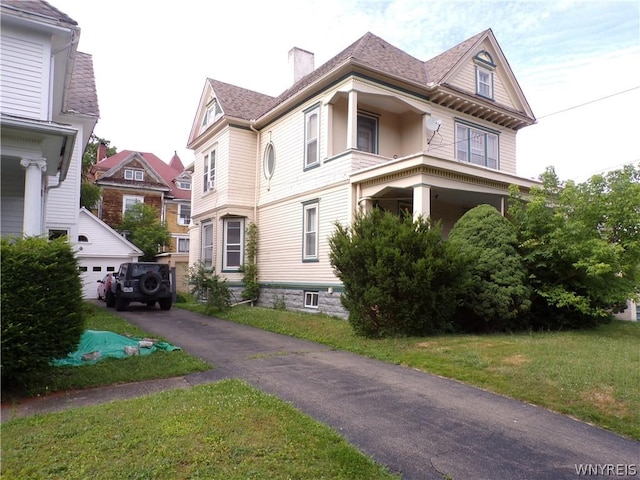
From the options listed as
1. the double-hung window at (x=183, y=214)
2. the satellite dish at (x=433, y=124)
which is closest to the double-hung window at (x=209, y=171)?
the satellite dish at (x=433, y=124)

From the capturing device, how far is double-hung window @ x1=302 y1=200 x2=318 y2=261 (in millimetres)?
14898

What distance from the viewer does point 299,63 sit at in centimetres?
1958

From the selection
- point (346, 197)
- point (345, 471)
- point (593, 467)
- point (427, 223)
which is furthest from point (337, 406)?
point (346, 197)

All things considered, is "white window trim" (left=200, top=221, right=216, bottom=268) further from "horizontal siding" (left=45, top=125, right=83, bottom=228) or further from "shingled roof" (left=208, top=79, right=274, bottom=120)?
"horizontal siding" (left=45, top=125, right=83, bottom=228)

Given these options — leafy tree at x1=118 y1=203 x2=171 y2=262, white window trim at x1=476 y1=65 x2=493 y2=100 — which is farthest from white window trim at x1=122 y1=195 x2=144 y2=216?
white window trim at x1=476 y1=65 x2=493 y2=100

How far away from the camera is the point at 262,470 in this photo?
11.7 feet

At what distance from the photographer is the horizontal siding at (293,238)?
45.8ft

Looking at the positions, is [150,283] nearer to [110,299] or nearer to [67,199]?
[110,299]

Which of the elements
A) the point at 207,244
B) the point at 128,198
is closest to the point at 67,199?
the point at 207,244

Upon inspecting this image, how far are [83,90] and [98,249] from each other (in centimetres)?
996

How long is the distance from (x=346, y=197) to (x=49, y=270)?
8901 millimetres

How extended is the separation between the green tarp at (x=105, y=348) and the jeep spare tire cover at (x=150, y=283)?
7.37 m

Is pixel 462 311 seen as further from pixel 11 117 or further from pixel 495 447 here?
pixel 11 117

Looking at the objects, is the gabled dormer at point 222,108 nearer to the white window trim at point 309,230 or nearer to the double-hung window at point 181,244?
the white window trim at point 309,230
